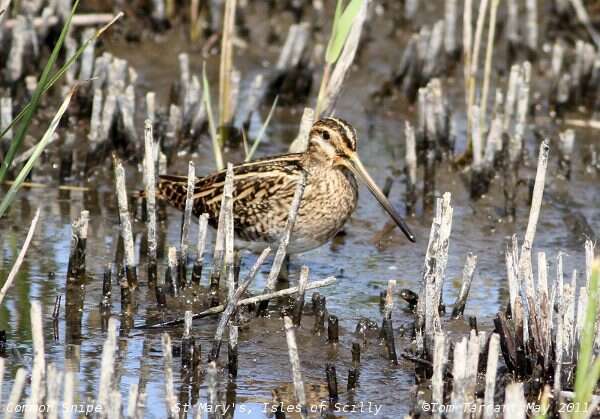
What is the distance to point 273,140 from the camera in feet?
25.3

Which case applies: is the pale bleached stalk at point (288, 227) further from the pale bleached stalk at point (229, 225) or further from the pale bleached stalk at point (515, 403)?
the pale bleached stalk at point (515, 403)

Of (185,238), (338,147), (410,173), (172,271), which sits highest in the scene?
(338,147)

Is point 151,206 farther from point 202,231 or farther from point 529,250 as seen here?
point 529,250

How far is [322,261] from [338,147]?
680mm

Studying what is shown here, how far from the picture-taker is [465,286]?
5105mm

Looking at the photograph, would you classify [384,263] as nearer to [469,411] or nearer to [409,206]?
[409,206]

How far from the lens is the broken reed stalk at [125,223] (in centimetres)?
505

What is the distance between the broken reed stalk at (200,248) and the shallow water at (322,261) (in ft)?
0.70

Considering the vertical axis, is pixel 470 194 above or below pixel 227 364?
above

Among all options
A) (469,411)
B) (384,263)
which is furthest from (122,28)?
(469,411)

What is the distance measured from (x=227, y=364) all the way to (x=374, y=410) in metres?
0.57

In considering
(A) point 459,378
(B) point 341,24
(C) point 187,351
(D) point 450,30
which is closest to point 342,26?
(B) point 341,24

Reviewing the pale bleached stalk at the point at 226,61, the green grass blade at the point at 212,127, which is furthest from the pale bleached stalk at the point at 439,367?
the pale bleached stalk at the point at 226,61

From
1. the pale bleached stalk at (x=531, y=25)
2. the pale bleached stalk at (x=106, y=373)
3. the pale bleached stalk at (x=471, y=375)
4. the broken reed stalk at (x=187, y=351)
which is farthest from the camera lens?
the pale bleached stalk at (x=531, y=25)
